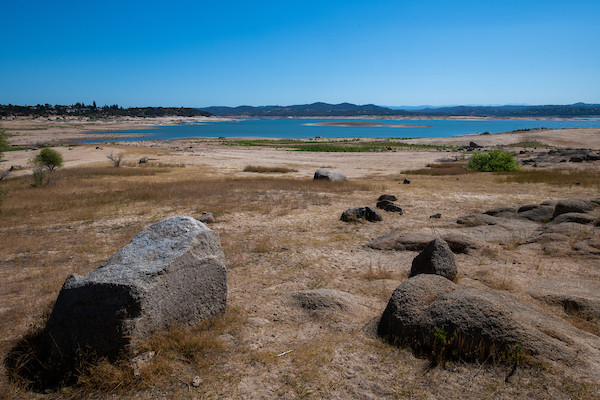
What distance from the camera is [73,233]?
13.0 m

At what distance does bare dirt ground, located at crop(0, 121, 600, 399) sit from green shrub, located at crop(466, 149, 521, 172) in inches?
567

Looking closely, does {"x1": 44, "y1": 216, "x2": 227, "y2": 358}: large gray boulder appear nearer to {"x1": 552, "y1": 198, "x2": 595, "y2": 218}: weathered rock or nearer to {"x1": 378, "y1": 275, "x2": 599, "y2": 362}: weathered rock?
{"x1": 378, "y1": 275, "x2": 599, "y2": 362}: weathered rock

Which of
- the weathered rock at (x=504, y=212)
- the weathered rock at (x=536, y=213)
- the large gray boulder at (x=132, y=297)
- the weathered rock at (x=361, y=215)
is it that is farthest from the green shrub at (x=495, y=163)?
the large gray boulder at (x=132, y=297)

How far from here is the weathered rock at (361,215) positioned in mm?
14244

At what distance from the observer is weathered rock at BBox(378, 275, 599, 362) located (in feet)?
15.5

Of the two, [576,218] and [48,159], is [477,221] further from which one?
[48,159]

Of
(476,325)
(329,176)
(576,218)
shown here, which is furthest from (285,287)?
(329,176)

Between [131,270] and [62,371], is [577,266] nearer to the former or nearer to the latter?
[131,270]

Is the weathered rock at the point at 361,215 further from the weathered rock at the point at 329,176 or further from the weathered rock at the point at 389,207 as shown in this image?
the weathered rock at the point at 329,176

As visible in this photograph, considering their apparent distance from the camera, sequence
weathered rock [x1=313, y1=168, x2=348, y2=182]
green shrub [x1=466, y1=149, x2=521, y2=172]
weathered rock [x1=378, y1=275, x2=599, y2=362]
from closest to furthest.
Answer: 1. weathered rock [x1=378, y1=275, x2=599, y2=362]
2. weathered rock [x1=313, y1=168, x2=348, y2=182]
3. green shrub [x1=466, y1=149, x2=521, y2=172]

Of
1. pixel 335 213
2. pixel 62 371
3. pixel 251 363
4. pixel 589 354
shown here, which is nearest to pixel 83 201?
pixel 335 213

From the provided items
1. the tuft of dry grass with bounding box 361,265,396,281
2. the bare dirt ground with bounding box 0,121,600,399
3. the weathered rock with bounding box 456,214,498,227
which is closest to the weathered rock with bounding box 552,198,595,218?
the weathered rock with bounding box 456,214,498,227

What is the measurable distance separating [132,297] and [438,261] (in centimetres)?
591

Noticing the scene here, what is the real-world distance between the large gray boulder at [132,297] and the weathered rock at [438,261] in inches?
186
